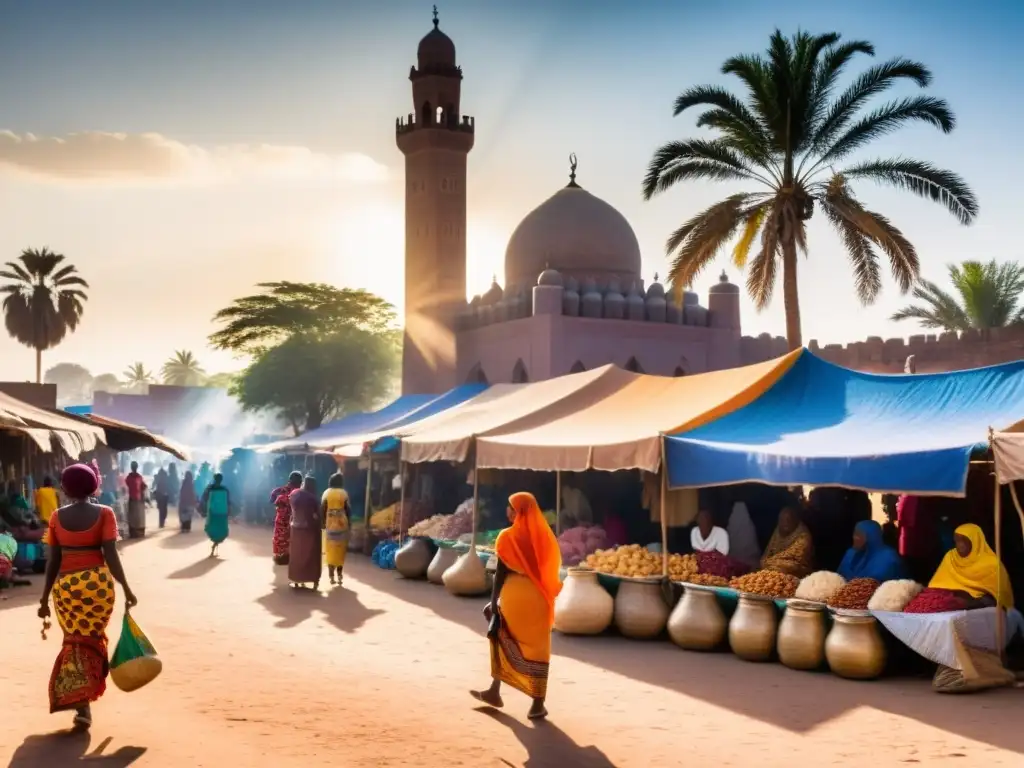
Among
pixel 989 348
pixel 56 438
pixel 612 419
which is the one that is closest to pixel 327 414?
pixel 989 348

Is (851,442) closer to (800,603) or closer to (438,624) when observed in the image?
(800,603)

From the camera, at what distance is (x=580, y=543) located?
1153cm

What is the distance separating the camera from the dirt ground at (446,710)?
5602 mm

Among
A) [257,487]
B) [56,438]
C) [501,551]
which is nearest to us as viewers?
[501,551]

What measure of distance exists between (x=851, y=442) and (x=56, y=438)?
984cm

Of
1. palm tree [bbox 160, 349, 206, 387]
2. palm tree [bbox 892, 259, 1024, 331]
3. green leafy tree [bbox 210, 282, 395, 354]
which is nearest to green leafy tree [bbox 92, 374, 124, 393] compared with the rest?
palm tree [bbox 160, 349, 206, 387]

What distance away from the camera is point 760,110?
1747 centimetres

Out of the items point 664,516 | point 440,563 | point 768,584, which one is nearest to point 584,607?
point 664,516

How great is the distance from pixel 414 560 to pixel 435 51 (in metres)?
24.8

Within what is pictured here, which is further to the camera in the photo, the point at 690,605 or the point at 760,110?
the point at 760,110

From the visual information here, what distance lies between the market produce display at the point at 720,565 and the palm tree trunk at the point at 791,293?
8.78 metres

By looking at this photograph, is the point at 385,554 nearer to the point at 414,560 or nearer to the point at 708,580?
the point at 414,560

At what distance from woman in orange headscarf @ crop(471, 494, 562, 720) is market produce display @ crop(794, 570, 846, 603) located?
8.19 feet

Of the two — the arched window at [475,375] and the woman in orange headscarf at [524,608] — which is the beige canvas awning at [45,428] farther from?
the arched window at [475,375]
